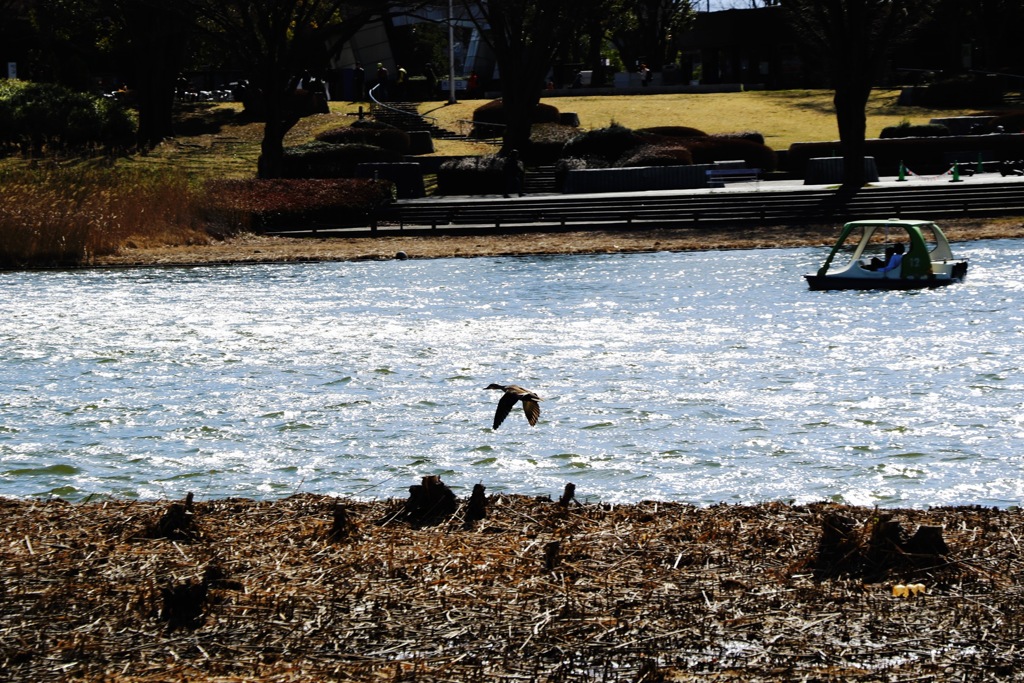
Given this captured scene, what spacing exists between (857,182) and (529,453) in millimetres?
32197

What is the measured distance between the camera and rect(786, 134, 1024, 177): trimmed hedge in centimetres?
4906

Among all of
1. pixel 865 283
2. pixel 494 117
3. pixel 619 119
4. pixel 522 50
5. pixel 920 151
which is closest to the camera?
pixel 865 283

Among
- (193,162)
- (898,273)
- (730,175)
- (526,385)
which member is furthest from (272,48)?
(526,385)

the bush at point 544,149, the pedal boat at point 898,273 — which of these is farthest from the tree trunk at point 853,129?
the pedal boat at point 898,273

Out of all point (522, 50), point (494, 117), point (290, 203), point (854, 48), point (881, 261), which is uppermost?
point (522, 50)

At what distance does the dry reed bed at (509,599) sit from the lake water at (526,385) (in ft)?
8.10

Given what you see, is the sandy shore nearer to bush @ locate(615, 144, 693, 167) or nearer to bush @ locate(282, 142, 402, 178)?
bush @ locate(615, 144, 693, 167)

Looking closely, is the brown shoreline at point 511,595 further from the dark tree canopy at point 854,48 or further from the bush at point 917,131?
the bush at point 917,131

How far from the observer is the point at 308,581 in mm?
7582

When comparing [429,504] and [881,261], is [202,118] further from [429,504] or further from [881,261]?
[429,504]

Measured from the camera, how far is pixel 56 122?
5188 cm

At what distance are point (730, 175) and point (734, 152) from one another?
12.4ft

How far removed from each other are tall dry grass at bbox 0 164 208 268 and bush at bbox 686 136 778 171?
1968cm

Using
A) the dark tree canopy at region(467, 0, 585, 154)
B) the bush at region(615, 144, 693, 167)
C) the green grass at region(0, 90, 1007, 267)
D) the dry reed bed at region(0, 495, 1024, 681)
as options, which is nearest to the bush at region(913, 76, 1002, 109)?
the green grass at region(0, 90, 1007, 267)
